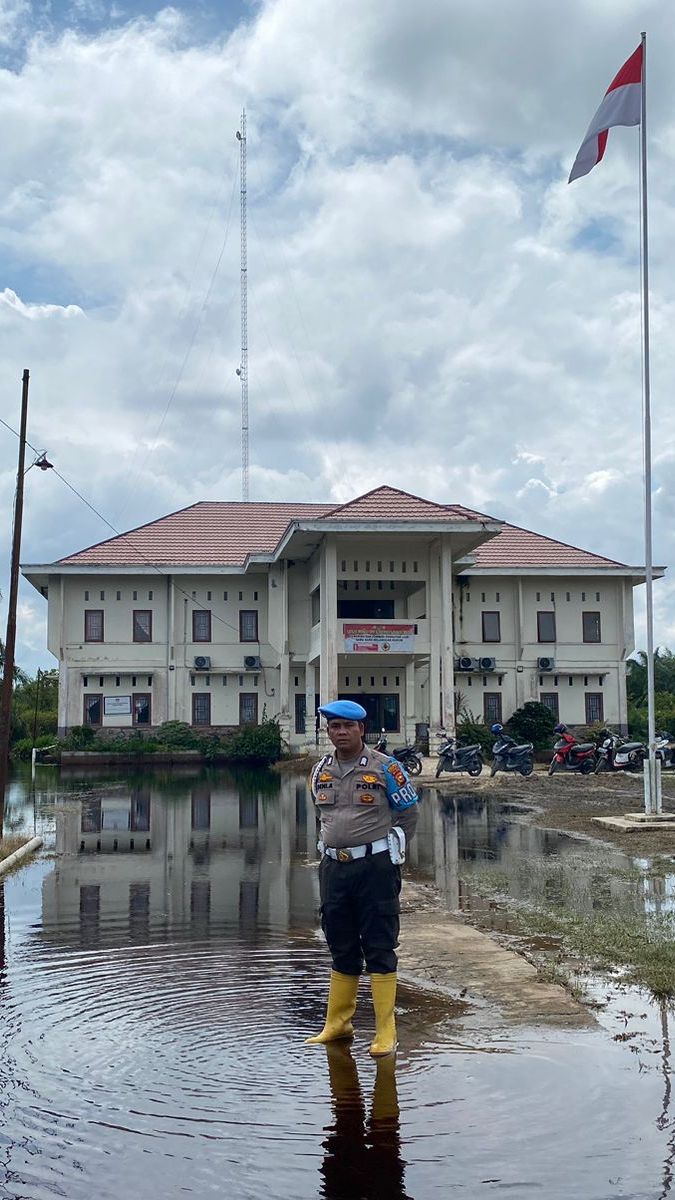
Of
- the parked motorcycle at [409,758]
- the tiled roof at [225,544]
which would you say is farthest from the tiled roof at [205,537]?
the parked motorcycle at [409,758]

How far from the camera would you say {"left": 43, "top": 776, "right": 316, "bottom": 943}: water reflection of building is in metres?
9.84

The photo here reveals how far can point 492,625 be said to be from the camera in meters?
46.5

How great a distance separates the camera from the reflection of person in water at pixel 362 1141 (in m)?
4.19

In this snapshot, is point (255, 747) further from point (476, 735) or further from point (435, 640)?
point (435, 640)

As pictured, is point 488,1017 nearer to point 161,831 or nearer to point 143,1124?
point 143,1124

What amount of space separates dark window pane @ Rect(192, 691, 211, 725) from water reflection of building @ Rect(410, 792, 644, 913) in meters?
26.9

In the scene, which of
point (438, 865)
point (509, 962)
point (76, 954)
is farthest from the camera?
point (438, 865)

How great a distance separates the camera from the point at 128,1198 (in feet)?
13.5

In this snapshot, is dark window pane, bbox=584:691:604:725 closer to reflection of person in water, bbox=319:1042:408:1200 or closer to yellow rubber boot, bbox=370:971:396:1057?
yellow rubber boot, bbox=370:971:396:1057

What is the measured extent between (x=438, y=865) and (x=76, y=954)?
5.63m

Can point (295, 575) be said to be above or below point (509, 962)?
above

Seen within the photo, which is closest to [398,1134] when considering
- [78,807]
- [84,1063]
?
[84,1063]

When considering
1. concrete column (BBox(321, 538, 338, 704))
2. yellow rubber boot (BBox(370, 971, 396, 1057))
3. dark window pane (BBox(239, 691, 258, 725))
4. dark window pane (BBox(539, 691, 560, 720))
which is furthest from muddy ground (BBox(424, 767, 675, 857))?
dark window pane (BBox(239, 691, 258, 725))

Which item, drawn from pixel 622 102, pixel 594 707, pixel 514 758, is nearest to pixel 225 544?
pixel 594 707
